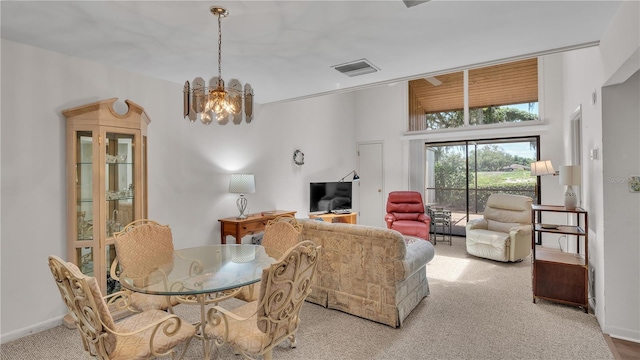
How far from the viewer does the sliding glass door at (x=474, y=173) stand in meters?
6.11

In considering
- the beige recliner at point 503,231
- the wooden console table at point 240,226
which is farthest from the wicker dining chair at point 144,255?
the beige recliner at point 503,231

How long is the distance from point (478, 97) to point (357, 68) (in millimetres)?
4135

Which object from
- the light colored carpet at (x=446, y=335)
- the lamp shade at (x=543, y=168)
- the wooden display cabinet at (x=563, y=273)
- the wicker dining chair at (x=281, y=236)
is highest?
the lamp shade at (x=543, y=168)

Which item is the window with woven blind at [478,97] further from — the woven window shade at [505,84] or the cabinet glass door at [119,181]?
the cabinet glass door at [119,181]

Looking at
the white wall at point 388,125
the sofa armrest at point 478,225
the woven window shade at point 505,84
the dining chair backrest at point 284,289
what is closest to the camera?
the dining chair backrest at point 284,289

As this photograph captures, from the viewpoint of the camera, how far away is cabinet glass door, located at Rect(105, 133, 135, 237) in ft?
10.1

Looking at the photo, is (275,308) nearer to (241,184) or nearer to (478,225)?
(241,184)

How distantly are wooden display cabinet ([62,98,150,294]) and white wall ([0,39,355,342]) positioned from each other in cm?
13

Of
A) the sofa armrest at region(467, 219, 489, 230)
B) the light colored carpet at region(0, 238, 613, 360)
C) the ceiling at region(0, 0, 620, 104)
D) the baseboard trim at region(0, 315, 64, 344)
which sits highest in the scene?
the ceiling at region(0, 0, 620, 104)

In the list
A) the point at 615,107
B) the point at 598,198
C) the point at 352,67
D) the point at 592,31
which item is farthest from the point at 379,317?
the point at 592,31

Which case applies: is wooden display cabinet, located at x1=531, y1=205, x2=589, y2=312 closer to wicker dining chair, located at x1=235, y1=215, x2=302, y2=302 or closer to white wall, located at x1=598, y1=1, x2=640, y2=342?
white wall, located at x1=598, y1=1, x2=640, y2=342

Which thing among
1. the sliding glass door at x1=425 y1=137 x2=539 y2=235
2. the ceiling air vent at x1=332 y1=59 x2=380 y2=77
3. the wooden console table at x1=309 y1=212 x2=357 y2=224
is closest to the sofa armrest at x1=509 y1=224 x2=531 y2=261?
the sliding glass door at x1=425 y1=137 x2=539 y2=235

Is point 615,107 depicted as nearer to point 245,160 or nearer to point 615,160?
point 615,160

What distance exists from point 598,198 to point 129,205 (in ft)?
14.7
